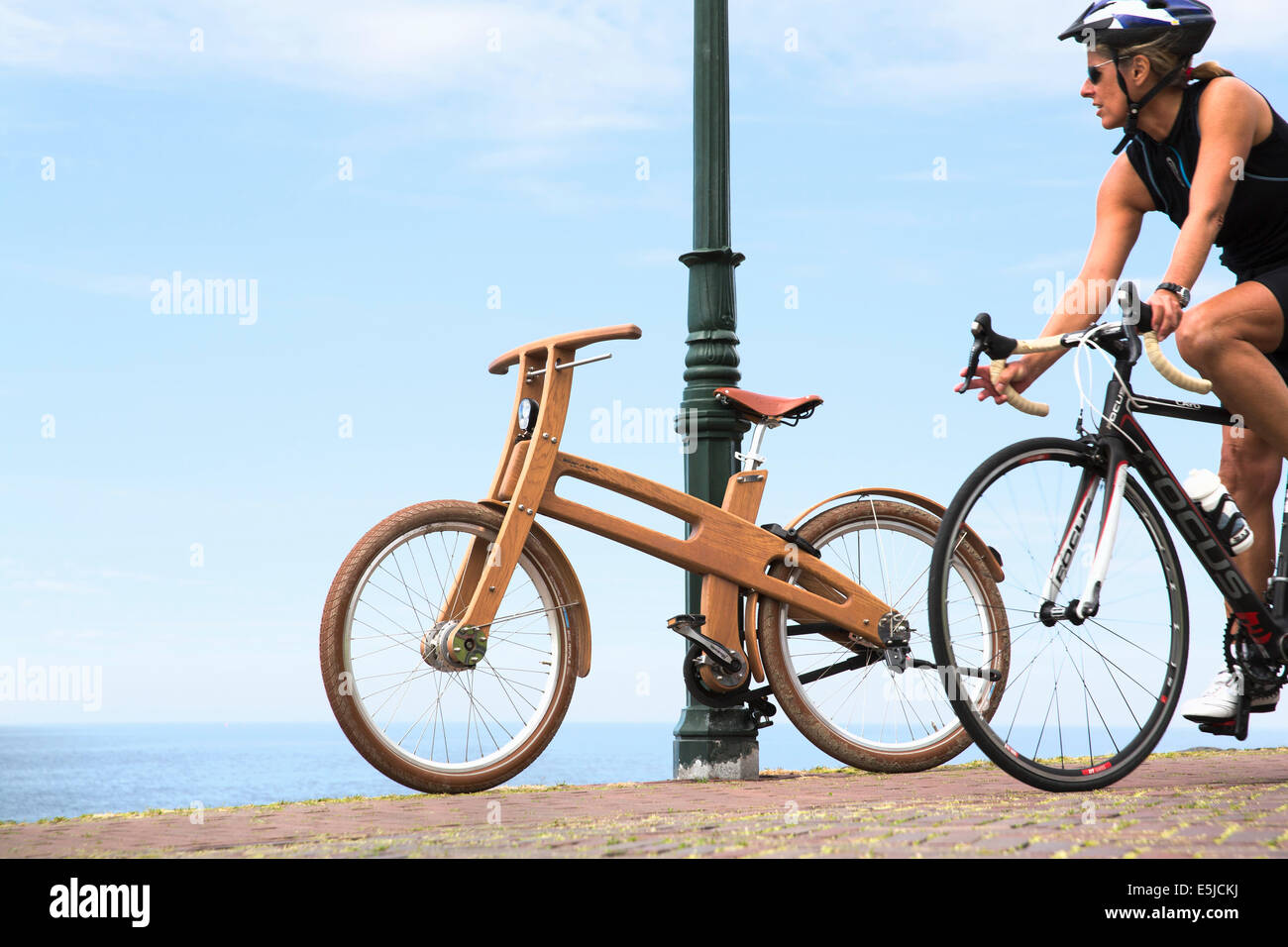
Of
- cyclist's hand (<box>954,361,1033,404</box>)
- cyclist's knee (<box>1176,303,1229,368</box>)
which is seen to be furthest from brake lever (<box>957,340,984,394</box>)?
cyclist's knee (<box>1176,303,1229,368</box>)

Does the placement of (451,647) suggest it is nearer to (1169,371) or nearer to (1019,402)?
(1019,402)

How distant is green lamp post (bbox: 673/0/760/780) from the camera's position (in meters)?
5.50

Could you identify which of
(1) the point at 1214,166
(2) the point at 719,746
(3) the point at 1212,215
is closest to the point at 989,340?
(3) the point at 1212,215

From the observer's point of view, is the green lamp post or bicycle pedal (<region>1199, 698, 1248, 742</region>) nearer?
bicycle pedal (<region>1199, 698, 1248, 742</region>)

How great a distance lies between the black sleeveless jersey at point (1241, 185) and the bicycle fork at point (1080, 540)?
1.10 metres

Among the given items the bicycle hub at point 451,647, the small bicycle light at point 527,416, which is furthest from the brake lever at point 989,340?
the bicycle hub at point 451,647

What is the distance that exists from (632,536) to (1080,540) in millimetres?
1707

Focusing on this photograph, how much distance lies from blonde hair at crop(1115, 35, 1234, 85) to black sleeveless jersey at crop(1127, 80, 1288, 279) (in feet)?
0.14

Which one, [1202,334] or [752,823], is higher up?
[1202,334]

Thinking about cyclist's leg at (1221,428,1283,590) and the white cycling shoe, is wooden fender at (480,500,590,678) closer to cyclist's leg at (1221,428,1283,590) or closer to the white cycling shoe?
the white cycling shoe

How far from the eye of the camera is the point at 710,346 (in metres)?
5.84

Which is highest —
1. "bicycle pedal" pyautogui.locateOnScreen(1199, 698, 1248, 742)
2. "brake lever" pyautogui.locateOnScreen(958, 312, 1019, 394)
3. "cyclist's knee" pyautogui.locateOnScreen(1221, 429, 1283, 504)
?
"brake lever" pyautogui.locateOnScreen(958, 312, 1019, 394)
